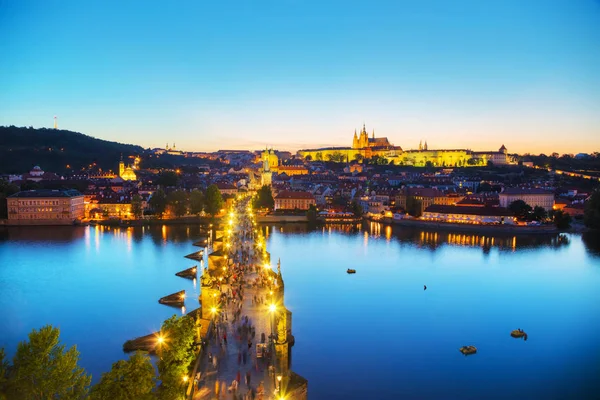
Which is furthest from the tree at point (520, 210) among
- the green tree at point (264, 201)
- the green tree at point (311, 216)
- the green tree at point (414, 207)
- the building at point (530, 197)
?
the green tree at point (264, 201)

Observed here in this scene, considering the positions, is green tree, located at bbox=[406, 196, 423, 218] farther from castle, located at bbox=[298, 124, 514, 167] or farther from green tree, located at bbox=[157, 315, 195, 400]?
castle, located at bbox=[298, 124, 514, 167]

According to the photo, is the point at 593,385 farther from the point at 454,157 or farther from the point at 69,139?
the point at 69,139

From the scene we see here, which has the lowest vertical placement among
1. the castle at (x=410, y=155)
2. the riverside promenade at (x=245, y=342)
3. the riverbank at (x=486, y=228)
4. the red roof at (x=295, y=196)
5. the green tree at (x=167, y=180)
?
the riverbank at (x=486, y=228)

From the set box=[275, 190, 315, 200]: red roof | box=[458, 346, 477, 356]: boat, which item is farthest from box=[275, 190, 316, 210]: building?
box=[458, 346, 477, 356]: boat

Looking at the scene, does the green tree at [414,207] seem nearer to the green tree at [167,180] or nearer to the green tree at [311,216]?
the green tree at [311,216]

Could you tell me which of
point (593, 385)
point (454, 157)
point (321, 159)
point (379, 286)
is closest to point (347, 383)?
point (593, 385)

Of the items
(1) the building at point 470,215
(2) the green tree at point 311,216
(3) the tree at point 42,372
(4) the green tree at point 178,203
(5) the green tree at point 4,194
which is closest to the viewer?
(3) the tree at point 42,372

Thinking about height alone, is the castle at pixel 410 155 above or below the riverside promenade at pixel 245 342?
above

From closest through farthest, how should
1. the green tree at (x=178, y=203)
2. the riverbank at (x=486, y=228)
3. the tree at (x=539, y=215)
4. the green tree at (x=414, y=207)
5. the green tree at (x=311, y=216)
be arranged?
1. the riverbank at (x=486, y=228)
2. the tree at (x=539, y=215)
3. the green tree at (x=178, y=203)
4. the green tree at (x=414, y=207)
5. the green tree at (x=311, y=216)
